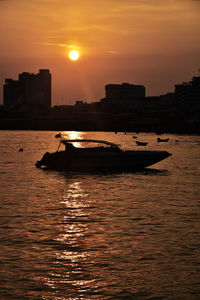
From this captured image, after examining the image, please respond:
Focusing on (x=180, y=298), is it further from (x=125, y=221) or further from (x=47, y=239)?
(x=125, y=221)

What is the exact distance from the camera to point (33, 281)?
47.2 feet

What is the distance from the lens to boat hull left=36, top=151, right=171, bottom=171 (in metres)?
48.5

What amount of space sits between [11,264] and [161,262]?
468 cm

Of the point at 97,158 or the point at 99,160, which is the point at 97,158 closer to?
the point at 97,158

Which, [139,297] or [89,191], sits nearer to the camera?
[139,297]

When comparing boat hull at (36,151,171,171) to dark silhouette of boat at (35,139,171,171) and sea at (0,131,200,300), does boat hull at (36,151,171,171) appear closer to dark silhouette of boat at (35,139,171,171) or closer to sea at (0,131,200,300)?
dark silhouette of boat at (35,139,171,171)

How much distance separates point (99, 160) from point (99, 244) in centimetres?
2960

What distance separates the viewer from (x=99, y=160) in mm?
48312

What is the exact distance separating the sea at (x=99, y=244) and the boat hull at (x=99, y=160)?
12224mm

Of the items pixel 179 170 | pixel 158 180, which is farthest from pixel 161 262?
pixel 179 170

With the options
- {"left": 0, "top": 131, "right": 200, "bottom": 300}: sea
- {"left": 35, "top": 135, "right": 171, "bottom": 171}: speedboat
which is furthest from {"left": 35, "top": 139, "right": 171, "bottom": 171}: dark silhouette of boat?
{"left": 0, "top": 131, "right": 200, "bottom": 300}: sea

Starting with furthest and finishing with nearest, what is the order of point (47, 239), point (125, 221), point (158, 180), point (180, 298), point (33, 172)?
1. point (33, 172)
2. point (158, 180)
3. point (125, 221)
4. point (47, 239)
5. point (180, 298)

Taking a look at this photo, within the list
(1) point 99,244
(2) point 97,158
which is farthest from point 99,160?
(1) point 99,244

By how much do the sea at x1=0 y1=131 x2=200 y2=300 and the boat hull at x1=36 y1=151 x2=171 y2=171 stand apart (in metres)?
12.2
